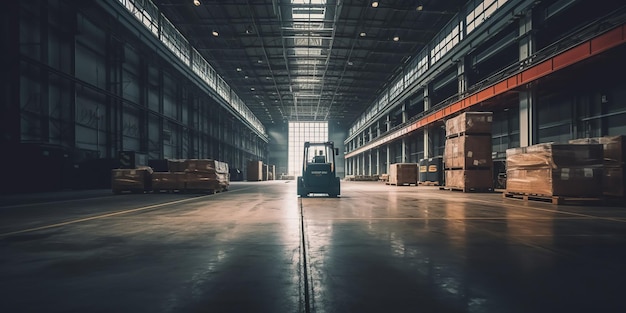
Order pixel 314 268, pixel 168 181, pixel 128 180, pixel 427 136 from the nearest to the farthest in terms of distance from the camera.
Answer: pixel 314 268 < pixel 128 180 < pixel 168 181 < pixel 427 136

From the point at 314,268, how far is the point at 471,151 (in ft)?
41.7

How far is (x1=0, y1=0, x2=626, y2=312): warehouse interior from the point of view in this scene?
242cm

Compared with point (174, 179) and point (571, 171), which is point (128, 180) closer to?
point (174, 179)

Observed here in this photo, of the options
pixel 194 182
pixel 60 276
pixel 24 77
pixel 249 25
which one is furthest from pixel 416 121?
pixel 60 276

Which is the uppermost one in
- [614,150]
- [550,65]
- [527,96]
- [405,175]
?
[550,65]

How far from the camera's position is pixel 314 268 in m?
2.72

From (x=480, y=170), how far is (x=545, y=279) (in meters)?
12.6

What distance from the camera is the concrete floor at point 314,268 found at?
2.03 metres

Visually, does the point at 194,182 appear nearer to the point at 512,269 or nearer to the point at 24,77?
the point at 24,77

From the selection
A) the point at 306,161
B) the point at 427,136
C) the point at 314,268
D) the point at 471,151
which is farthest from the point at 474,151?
the point at 314,268

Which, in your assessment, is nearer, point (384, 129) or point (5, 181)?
point (5, 181)

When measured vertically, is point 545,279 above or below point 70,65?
below

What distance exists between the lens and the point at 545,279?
2488 mm

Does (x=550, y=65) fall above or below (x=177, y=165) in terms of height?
above
